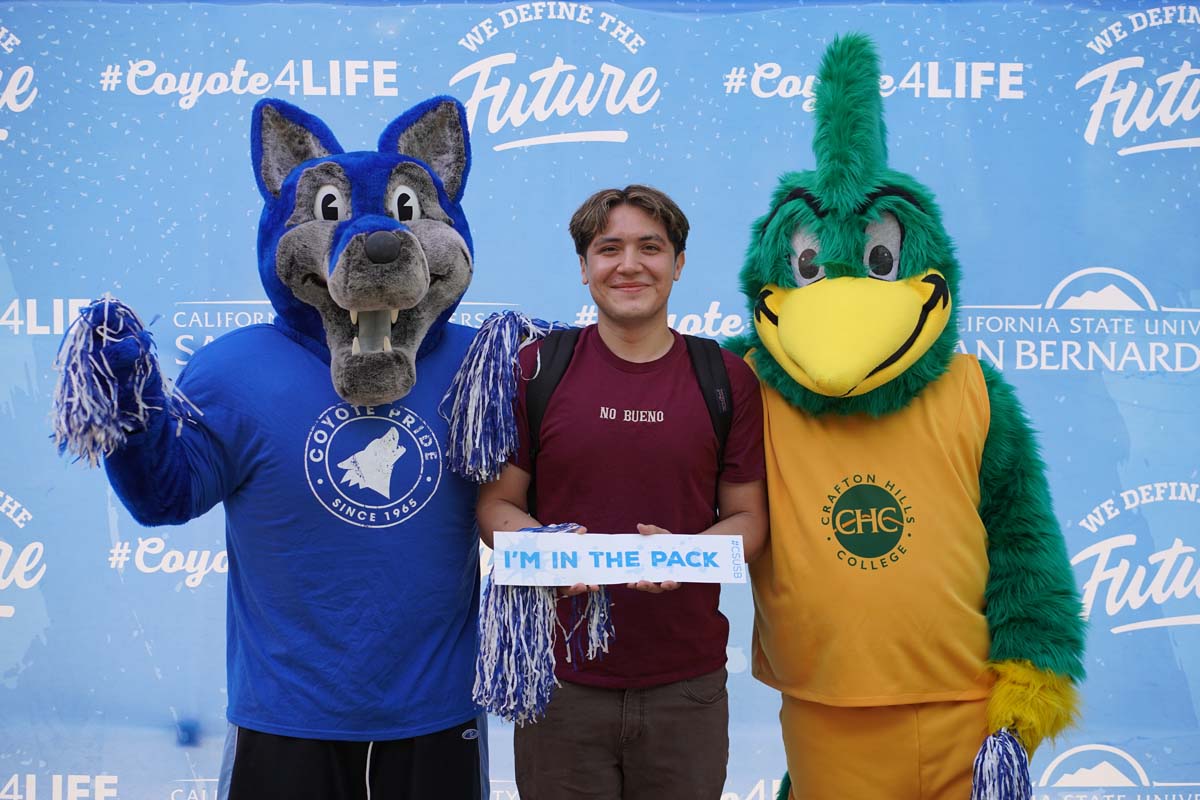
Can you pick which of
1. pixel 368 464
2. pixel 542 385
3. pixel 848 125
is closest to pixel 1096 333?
pixel 848 125

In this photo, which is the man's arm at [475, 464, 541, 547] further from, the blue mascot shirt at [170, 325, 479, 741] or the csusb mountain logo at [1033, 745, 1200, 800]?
the csusb mountain logo at [1033, 745, 1200, 800]

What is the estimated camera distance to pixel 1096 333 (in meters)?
3.20

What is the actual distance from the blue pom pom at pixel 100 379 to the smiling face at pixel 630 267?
2.51 feet

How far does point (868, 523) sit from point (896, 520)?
0.05m

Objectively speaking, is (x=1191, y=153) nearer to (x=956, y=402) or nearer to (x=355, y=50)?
(x=956, y=402)

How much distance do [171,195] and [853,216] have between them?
6.73 feet

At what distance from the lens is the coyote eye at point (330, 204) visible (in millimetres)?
1875

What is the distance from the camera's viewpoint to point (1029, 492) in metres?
2.07

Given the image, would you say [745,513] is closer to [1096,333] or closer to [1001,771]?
[1001,771]

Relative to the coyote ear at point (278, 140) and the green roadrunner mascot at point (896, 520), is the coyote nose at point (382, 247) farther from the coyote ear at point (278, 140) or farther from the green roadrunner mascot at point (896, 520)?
the green roadrunner mascot at point (896, 520)

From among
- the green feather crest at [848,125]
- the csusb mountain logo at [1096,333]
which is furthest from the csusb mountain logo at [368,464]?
the csusb mountain logo at [1096,333]

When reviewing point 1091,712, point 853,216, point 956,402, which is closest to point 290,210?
point 853,216

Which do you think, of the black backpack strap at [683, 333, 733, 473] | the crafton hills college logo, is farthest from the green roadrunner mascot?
the black backpack strap at [683, 333, 733, 473]

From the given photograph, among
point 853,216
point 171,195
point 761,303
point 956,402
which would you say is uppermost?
point 171,195
